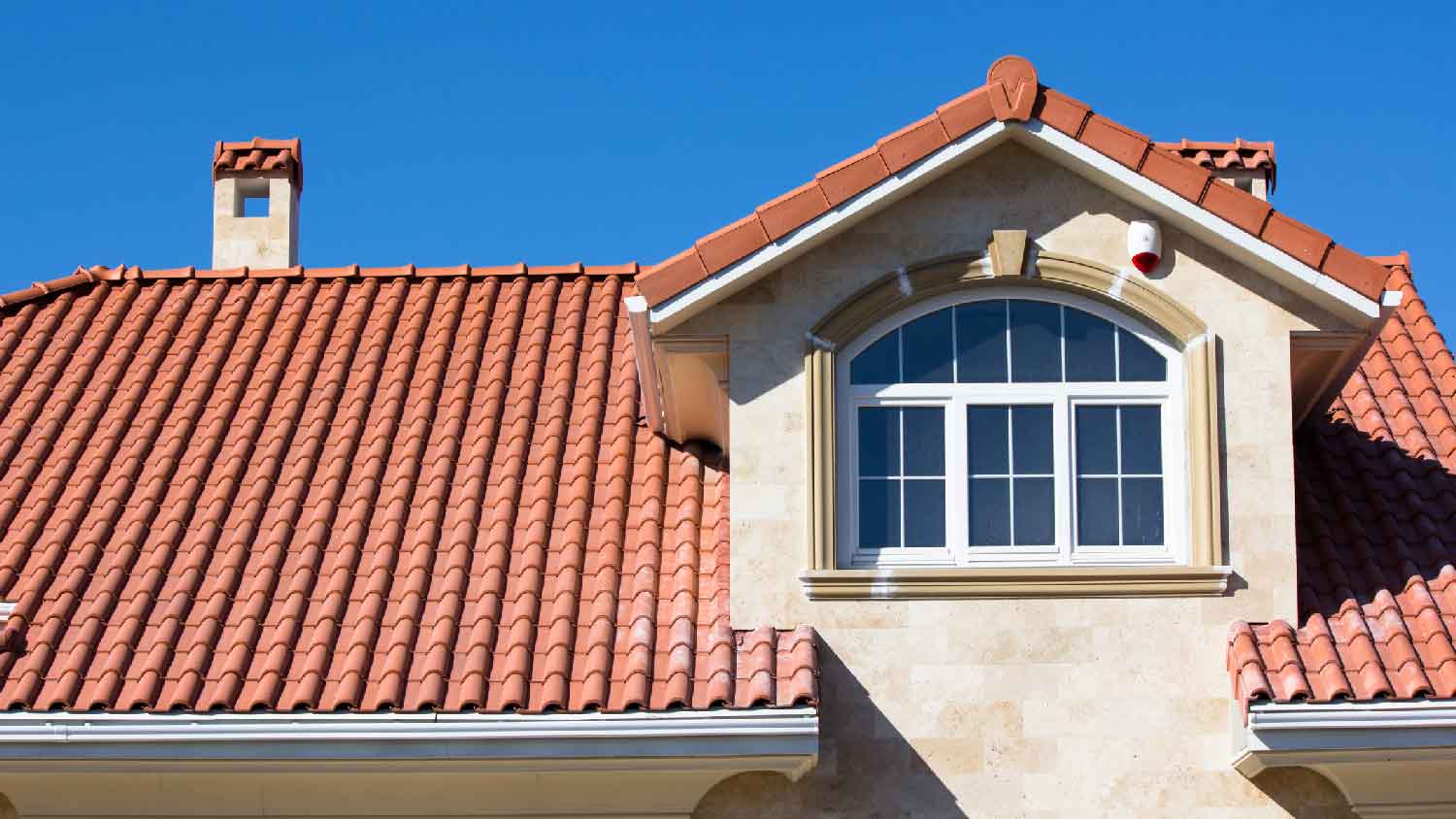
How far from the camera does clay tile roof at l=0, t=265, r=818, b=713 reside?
13258mm

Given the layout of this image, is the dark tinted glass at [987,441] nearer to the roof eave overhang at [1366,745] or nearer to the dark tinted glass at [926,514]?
the dark tinted glass at [926,514]

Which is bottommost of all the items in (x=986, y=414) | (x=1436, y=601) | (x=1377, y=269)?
(x=1436, y=601)

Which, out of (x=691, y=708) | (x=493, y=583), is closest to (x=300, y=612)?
(x=493, y=583)

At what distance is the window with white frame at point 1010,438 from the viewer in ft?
45.5

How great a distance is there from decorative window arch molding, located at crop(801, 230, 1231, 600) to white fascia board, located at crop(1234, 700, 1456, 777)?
113 centimetres

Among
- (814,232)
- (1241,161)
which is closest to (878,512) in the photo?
(814,232)

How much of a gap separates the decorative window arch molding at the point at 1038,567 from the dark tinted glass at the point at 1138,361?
0.14 meters

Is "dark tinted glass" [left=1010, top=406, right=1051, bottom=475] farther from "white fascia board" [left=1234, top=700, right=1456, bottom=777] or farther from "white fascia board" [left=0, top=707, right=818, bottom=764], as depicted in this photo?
"white fascia board" [left=0, top=707, right=818, bottom=764]

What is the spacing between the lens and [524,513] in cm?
1505

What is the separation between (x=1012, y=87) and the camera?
550 inches

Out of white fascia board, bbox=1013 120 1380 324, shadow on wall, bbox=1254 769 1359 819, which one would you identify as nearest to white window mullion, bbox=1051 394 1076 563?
white fascia board, bbox=1013 120 1380 324

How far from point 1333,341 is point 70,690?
818cm

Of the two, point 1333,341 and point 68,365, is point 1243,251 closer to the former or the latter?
point 1333,341

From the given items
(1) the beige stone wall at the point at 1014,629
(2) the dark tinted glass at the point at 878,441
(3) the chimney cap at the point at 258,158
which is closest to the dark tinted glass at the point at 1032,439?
(2) the dark tinted glass at the point at 878,441
